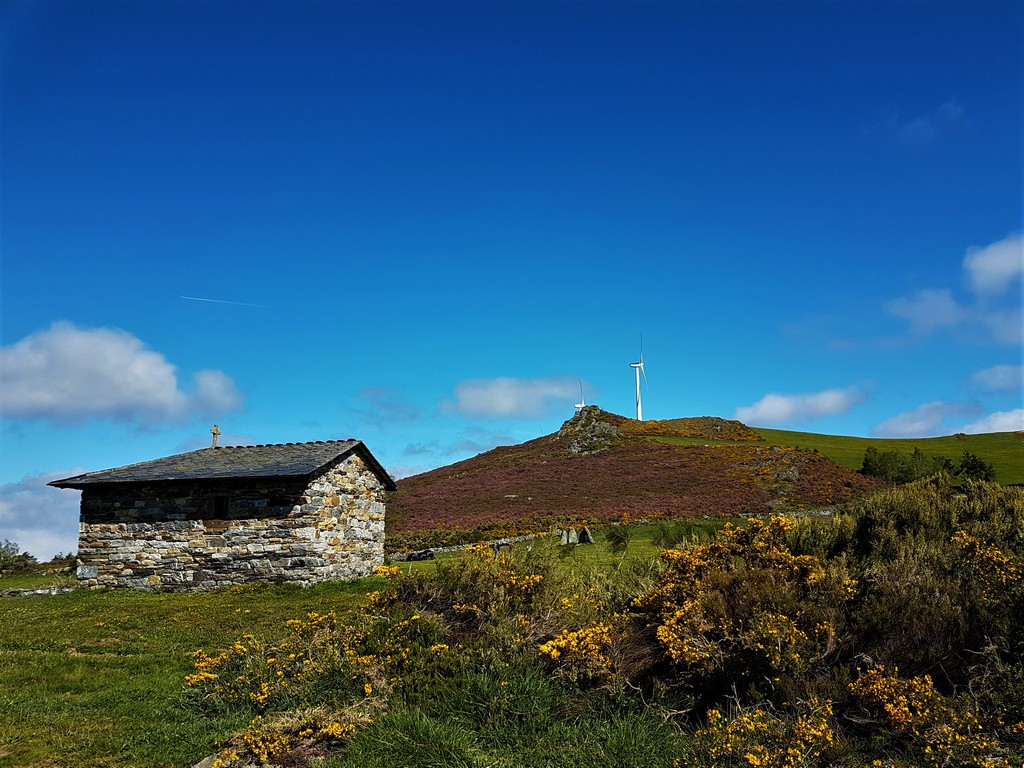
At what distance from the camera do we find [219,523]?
2008cm

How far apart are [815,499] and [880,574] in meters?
36.7

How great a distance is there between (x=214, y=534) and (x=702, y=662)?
684 inches

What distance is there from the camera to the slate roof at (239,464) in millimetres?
19750

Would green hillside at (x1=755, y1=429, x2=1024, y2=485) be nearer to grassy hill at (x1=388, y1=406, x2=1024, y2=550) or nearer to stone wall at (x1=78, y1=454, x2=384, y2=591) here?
grassy hill at (x1=388, y1=406, x2=1024, y2=550)

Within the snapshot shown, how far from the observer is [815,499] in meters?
40.3

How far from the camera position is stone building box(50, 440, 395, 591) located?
775 inches

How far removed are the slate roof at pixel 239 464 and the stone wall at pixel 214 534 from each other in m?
0.42

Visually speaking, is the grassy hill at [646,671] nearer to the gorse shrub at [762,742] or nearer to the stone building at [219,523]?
the gorse shrub at [762,742]

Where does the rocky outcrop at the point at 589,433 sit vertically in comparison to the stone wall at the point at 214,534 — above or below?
above

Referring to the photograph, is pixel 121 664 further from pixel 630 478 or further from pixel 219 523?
pixel 630 478

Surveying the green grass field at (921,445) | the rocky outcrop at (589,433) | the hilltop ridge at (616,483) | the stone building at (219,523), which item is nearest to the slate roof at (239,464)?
the stone building at (219,523)

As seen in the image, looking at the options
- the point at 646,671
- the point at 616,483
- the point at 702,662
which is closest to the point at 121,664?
the point at 646,671

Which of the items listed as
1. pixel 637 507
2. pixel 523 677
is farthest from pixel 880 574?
pixel 637 507

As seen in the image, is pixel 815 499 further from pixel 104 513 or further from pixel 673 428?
pixel 104 513
